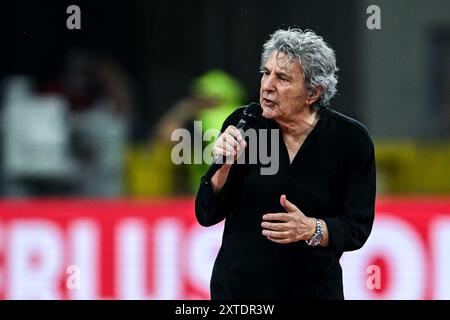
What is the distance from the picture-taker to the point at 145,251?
314 inches

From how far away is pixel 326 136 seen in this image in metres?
4.01

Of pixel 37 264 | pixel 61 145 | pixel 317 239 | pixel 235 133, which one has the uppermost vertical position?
pixel 235 133

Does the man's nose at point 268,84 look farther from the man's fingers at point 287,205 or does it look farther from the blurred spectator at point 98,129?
the blurred spectator at point 98,129

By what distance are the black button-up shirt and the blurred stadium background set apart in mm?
3733

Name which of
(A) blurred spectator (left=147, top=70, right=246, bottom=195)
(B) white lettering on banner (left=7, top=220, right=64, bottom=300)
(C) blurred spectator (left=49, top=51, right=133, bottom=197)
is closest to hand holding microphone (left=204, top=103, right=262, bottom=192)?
(B) white lettering on banner (left=7, top=220, right=64, bottom=300)

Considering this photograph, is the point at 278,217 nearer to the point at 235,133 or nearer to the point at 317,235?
the point at 317,235

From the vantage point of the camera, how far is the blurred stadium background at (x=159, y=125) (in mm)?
7914

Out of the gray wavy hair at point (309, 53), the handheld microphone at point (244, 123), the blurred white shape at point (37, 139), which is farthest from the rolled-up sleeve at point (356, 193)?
the blurred white shape at point (37, 139)

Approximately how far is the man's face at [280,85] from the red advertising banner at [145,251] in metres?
3.84

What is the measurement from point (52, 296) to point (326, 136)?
436cm

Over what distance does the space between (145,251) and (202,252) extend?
427 millimetres

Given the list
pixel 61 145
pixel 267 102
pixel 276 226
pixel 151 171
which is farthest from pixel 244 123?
pixel 151 171

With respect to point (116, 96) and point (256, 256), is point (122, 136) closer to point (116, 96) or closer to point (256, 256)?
point (116, 96)

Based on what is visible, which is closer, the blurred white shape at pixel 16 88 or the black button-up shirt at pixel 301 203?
the black button-up shirt at pixel 301 203
